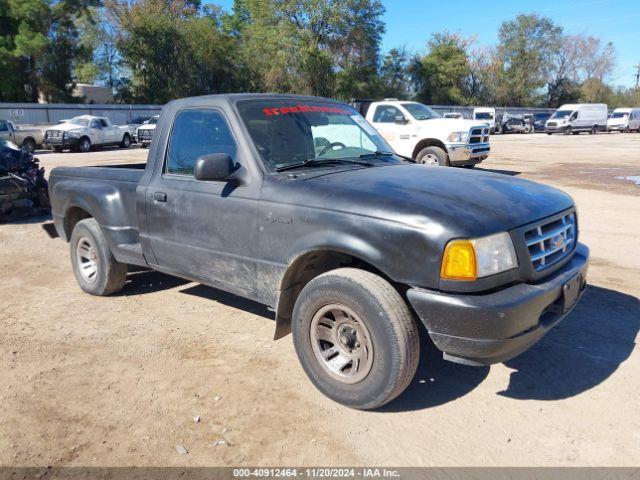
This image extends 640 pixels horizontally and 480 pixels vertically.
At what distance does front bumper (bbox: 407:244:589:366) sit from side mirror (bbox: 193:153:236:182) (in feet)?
4.84

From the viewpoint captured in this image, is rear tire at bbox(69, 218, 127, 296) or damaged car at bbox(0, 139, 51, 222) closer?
rear tire at bbox(69, 218, 127, 296)

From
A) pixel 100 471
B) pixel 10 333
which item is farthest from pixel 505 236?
pixel 10 333

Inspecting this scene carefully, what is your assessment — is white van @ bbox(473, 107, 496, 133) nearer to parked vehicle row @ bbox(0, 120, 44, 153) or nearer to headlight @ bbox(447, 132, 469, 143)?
parked vehicle row @ bbox(0, 120, 44, 153)

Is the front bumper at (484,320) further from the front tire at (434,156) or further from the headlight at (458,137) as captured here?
the headlight at (458,137)

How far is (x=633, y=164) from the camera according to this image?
1823 cm

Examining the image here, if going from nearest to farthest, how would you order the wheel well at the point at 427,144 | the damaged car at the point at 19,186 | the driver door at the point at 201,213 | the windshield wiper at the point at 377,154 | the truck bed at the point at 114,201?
the driver door at the point at 201,213, the windshield wiper at the point at 377,154, the truck bed at the point at 114,201, the damaged car at the point at 19,186, the wheel well at the point at 427,144

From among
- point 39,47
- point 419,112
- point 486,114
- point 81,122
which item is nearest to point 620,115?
point 486,114

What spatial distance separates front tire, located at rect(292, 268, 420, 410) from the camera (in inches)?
114

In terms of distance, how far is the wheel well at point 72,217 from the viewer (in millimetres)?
5441

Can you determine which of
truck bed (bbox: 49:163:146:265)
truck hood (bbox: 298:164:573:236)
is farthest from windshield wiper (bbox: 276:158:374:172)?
truck bed (bbox: 49:163:146:265)

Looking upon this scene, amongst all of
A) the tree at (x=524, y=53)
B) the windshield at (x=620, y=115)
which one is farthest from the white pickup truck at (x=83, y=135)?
the tree at (x=524, y=53)

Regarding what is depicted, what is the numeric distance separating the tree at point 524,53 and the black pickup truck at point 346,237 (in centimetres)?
7153

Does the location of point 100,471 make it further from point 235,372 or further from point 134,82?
point 134,82

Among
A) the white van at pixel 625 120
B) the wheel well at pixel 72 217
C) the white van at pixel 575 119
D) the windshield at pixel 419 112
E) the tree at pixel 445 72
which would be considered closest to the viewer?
the wheel well at pixel 72 217
